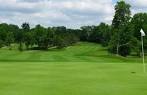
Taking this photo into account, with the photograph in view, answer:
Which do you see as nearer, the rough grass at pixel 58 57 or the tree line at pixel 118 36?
the rough grass at pixel 58 57

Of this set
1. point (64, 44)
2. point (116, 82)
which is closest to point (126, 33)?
point (64, 44)

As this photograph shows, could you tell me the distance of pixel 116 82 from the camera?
2016cm

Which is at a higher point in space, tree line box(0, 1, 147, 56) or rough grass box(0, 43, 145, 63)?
tree line box(0, 1, 147, 56)

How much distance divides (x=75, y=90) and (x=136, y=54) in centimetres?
7936

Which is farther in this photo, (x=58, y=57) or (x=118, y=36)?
(x=118, y=36)

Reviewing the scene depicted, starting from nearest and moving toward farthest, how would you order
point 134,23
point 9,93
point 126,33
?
1. point 9,93
2. point 126,33
3. point 134,23

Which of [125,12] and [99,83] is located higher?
[125,12]

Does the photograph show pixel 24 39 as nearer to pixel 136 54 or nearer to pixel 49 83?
pixel 136 54

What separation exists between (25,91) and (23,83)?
119 inches

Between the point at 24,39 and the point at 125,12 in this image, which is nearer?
the point at 125,12

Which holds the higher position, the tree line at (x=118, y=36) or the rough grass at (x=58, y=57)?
the tree line at (x=118, y=36)

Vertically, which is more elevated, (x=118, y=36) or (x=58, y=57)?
(x=118, y=36)

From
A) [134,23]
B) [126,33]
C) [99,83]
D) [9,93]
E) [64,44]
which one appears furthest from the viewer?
[64,44]

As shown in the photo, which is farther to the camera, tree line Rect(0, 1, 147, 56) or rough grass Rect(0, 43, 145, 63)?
tree line Rect(0, 1, 147, 56)
